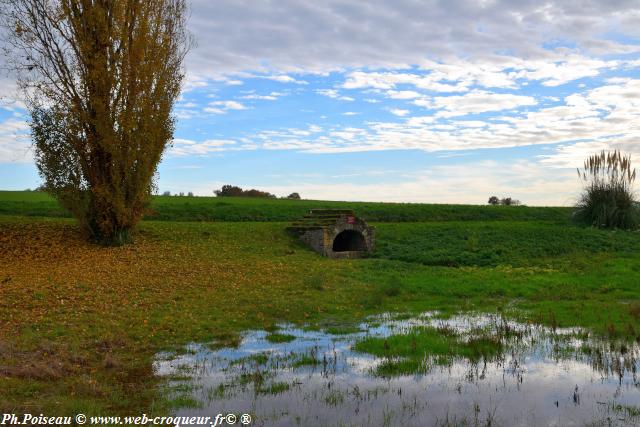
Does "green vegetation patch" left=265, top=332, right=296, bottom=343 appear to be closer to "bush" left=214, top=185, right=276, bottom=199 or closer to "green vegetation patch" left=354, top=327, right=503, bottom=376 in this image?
"green vegetation patch" left=354, top=327, right=503, bottom=376

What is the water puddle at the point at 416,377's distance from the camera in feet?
24.4

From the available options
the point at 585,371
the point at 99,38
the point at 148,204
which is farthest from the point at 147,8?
the point at 585,371

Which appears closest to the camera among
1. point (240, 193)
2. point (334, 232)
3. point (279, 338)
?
point (279, 338)

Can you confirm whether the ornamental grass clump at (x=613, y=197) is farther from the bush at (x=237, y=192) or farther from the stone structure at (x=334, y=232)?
the bush at (x=237, y=192)

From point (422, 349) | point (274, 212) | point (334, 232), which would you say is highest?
point (274, 212)

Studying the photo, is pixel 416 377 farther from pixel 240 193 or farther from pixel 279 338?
pixel 240 193

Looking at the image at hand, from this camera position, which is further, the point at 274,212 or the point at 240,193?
the point at 240,193

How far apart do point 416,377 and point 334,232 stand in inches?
714

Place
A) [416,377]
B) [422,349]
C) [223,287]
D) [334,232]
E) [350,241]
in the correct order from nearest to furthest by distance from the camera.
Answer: [416,377], [422,349], [223,287], [334,232], [350,241]

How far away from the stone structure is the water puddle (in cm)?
1397

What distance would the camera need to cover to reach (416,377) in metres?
9.06

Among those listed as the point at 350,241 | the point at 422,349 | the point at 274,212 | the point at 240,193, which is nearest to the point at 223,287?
the point at 422,349

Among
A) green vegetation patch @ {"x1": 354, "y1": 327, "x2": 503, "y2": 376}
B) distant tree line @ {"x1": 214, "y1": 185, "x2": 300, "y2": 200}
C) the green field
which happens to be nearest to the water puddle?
green vegetation patch @ {"x1": 354, "y1": 327, "x2": 503, "y2": 376}

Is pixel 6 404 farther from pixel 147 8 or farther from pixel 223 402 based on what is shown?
pixel 147 8
